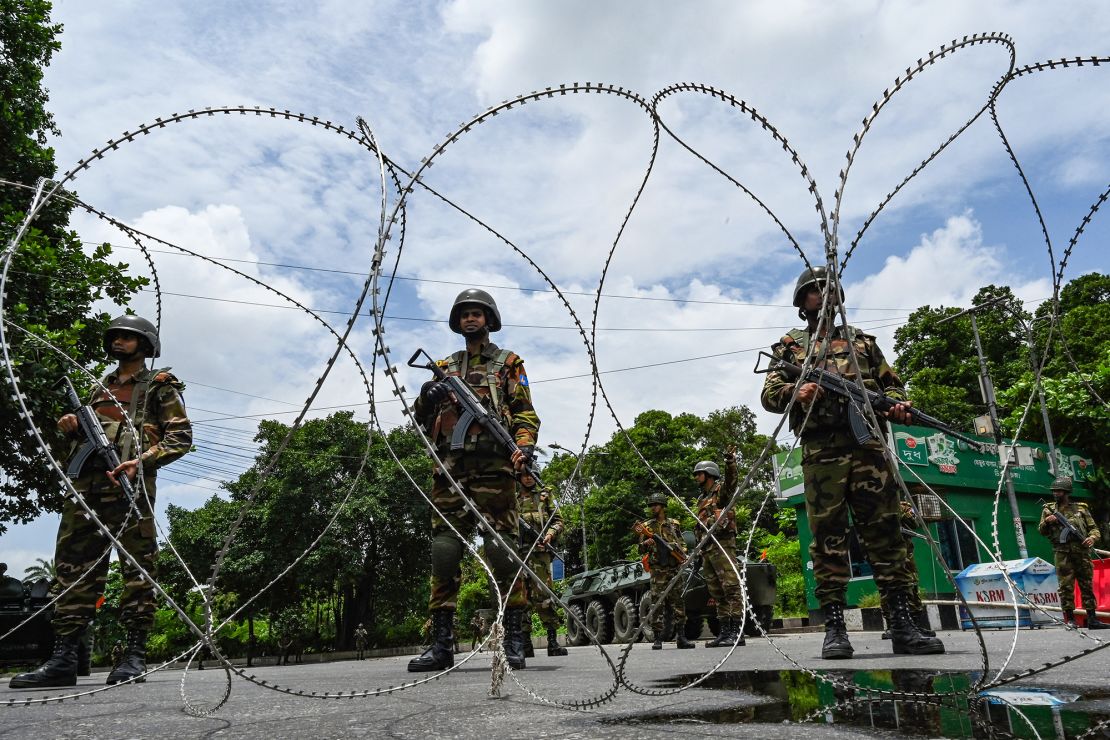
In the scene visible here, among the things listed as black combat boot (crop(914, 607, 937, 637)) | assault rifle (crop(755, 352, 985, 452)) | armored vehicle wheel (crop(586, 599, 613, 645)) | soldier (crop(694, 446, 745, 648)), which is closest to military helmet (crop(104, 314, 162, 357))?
assault rifle (crop(755, 352, 985, 452))

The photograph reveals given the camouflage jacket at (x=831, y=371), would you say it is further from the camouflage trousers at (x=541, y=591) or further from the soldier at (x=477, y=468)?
the camouflage trousers at (x=541, y=591)

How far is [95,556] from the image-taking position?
5.23 meters

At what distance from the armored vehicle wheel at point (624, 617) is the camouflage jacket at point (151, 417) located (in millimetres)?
10214

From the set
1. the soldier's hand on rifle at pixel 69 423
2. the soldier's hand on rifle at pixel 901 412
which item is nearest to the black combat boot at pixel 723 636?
the soldier's hand on rifle at pixel 901 412

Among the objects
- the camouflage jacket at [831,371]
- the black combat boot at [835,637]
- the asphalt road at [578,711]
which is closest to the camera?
the asphalt road at [578,711]

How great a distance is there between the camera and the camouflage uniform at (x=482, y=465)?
16.0 feet

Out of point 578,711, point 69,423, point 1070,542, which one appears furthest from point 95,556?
point 1070,542

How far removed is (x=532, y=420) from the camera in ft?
16.6

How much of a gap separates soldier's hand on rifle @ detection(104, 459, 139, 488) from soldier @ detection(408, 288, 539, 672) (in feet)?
5.79

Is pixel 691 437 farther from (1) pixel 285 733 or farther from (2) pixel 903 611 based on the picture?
(1) pixel 285 733

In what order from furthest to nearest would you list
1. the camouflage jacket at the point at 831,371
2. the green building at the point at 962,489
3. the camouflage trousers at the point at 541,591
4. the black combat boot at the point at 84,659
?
1. the green building at the point at 962,489
2. the camouflage trousers at the point at 541,591
3. the black combat boot at the point at 84,659
4. the camouflage jacket at the point at 831,371

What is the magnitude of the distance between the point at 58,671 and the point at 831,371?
4927 millimetres

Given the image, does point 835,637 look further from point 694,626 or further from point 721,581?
point 694,626

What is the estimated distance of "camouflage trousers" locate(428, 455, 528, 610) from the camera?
486cm
